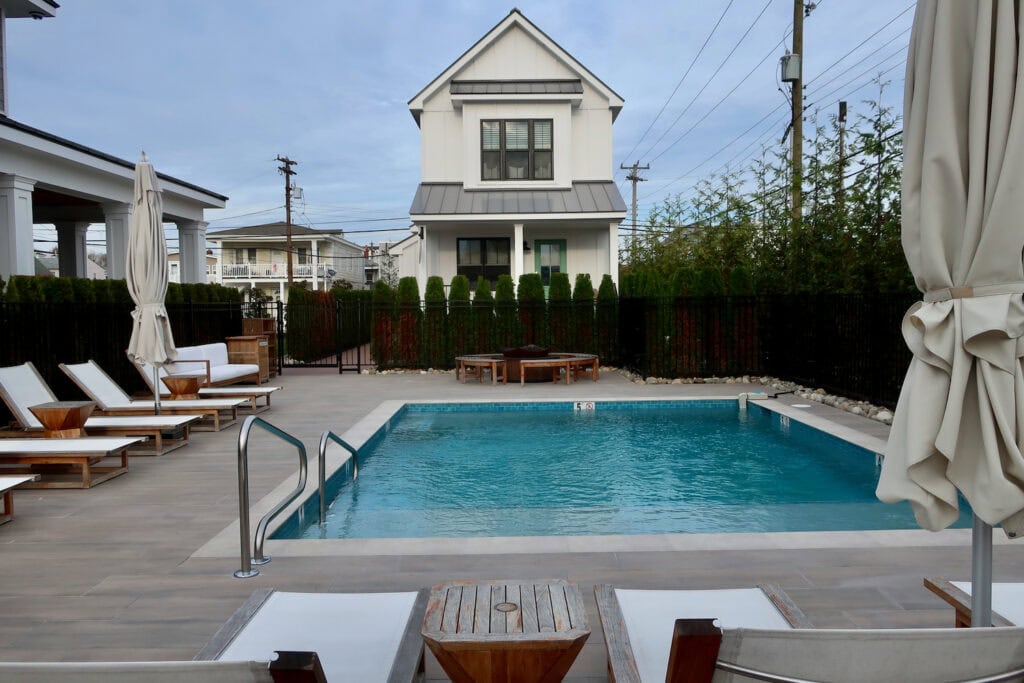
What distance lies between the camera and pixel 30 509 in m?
5.89

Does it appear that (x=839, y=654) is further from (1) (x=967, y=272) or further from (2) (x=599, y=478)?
(2) (x=599, y=478)

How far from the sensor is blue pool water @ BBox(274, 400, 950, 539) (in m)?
6.23

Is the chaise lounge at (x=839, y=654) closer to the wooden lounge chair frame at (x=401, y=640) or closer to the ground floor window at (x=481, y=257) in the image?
the wooden lounge chair frame at (x=401, y=640)

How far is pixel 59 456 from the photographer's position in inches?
254

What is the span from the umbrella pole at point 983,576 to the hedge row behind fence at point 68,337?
411 inches

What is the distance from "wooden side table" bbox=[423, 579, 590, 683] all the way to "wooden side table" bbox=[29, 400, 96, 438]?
19.0 ft

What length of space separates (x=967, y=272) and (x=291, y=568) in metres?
3.90

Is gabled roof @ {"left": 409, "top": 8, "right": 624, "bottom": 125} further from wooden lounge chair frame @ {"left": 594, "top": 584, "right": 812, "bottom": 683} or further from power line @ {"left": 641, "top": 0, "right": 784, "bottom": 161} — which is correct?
wooden lounge chair frame @ {"left": 594, "top": 584, "right": 812, "bottom": 683}

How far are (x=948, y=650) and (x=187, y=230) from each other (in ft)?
67.3

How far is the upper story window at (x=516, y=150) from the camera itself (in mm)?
19688

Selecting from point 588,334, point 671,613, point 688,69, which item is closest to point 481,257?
point 588,334

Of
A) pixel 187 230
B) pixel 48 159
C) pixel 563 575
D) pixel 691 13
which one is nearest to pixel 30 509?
pixel 563 575

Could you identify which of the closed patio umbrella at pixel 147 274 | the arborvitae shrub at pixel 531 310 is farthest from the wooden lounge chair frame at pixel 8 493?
the arborvitae shrub at pixel 531 310

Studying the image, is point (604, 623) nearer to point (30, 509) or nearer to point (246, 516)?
point (246, 516)
